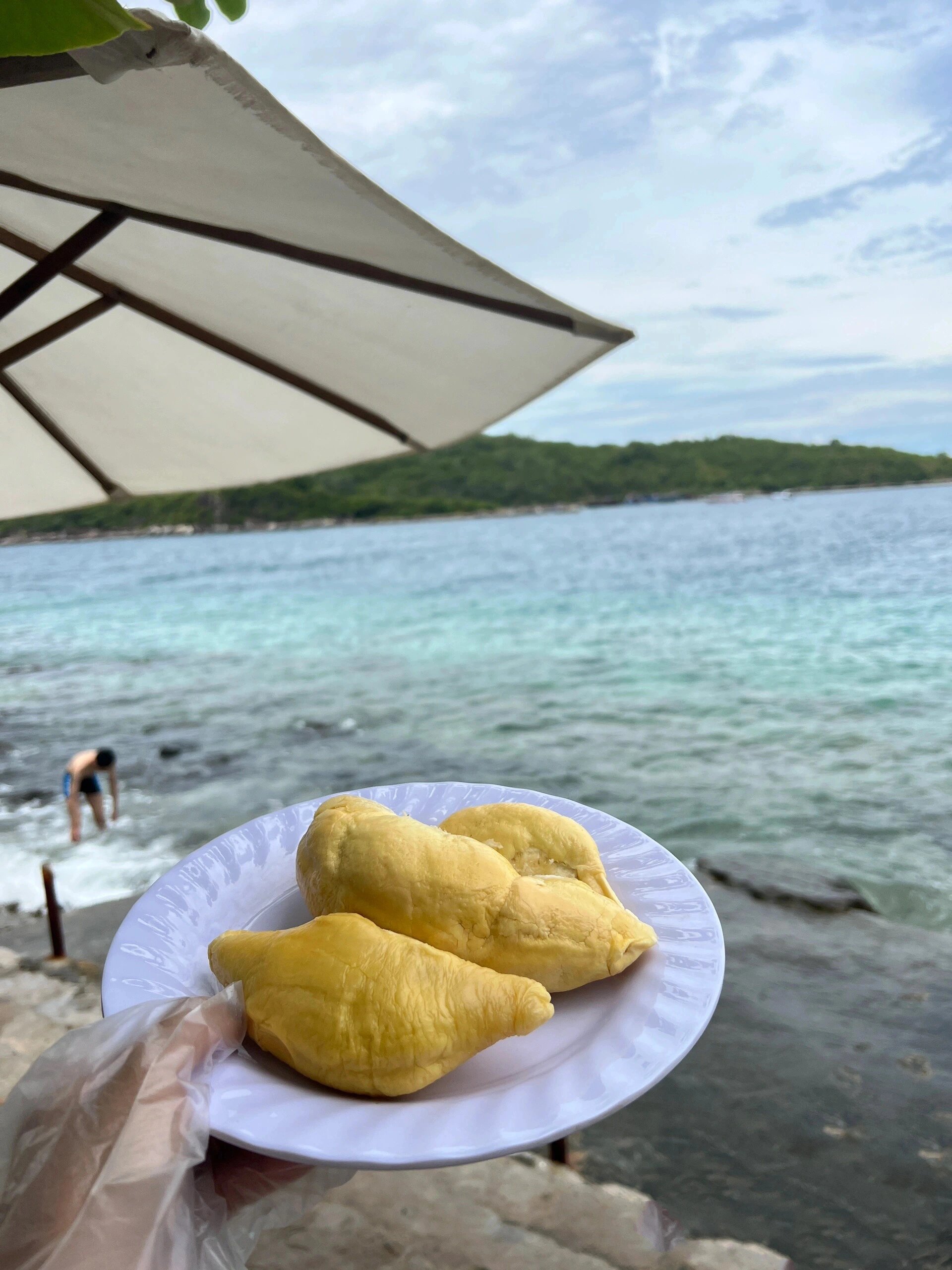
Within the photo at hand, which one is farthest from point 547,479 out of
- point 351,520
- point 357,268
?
point 357,268

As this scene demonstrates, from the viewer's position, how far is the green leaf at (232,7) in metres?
1.29

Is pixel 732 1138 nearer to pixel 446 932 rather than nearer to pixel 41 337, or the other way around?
pixel 446 932

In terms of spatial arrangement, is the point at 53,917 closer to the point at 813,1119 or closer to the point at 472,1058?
the point at 813,1119

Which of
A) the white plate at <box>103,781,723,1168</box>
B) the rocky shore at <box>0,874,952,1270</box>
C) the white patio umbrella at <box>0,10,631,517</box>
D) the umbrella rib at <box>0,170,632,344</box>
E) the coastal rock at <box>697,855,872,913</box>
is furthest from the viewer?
the coastal rock at <box>697,855,872,913</box>

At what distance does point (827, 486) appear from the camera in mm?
91500

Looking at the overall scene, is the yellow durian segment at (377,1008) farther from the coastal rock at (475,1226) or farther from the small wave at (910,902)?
the small wave at (910,902)

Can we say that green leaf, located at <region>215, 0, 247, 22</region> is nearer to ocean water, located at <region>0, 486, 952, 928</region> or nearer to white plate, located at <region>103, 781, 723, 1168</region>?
white plate, located at <region>103, 781, 723, 1168</region>

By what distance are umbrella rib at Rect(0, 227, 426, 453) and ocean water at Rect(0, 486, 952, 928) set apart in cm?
591

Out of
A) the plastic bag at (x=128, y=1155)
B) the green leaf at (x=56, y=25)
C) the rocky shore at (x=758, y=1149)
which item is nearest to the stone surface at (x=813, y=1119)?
the rocky shore at (x=758, y=1149)

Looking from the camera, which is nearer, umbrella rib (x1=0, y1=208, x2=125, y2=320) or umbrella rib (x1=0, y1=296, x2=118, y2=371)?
umbrella rib (x1=0, y1=208, x2=125, y2=320)

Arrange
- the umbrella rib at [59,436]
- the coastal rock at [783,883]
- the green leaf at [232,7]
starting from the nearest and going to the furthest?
1. the green leaf at [232,7]
2. the umbrella rib at [59,436]
3. the coastal rock at [783,883]

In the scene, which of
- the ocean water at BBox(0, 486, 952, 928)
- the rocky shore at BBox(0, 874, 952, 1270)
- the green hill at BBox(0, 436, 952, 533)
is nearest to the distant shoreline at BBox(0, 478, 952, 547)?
the green hill at BBox(0, 436, 952, 533)

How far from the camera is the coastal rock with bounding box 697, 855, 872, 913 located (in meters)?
6.20

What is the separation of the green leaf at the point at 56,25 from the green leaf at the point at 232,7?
704 millimetres
